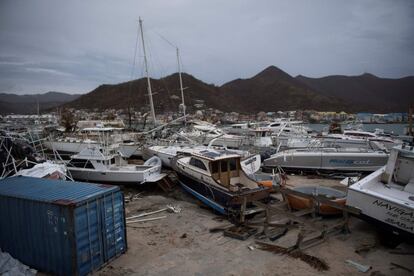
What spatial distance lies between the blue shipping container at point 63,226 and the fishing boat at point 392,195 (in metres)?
7.06

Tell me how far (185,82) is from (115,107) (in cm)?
3140

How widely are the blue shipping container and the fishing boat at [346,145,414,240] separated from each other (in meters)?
7.06

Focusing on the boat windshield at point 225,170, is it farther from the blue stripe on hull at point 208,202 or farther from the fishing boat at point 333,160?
the fishing boat at point 333,160

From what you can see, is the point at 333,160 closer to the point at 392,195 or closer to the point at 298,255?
the point at 392,195

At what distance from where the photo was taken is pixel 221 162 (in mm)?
11727

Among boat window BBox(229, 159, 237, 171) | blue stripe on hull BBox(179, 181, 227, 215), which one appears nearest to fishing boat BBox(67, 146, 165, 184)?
blue stripe on hull BBox(179, 181, 227, 215)

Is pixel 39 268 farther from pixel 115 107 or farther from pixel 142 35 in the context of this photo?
pixel 115 107

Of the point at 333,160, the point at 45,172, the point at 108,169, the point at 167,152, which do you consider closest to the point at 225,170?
the point at 108,169

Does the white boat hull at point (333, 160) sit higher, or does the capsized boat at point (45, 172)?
the capsized boat at point (45, 172)

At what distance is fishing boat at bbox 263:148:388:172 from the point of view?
16047 mm

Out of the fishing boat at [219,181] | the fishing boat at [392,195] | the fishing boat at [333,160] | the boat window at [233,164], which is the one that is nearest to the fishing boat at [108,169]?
the fishing boat at [219,181]

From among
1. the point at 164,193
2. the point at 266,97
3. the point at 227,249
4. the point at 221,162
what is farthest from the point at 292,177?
the point at 266,97

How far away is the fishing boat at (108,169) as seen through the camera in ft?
46.8

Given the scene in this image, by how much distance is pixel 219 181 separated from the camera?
37.3 ft
